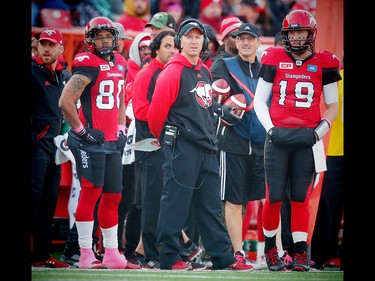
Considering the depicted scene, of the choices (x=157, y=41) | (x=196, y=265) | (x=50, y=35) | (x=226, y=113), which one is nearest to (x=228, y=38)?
(x=157, y=41)

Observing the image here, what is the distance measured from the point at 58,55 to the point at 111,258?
1258mm

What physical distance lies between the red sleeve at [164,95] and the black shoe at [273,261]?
98 cm

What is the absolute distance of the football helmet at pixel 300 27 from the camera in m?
8.10

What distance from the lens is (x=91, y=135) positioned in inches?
319

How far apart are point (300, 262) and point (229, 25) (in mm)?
1685

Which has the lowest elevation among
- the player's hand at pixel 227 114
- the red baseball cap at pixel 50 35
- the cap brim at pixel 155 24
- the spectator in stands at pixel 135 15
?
the player's hand at pixel 227 114

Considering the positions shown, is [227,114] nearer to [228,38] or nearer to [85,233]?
[228,38]

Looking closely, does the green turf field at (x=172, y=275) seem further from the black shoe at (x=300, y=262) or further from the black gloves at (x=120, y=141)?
the black gloves at (x=120, y=141)

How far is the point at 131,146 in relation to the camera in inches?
339

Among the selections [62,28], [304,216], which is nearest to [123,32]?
[62,28]

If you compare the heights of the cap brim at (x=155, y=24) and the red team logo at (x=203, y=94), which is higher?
the cap brim at (x=155, y=24)

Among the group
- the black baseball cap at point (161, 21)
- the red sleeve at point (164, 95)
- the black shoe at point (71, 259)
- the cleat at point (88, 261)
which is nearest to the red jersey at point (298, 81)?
the red sleeve at point (164, 95)

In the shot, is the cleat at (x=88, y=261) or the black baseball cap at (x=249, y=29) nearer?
the cleat at (x=88, y=261)

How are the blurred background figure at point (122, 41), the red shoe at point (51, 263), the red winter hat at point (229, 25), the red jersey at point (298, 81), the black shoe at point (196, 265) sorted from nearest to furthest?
the red jersey at point (298, 81), the red shoe at point (51, 263), the black shoe at point (196, 265), the blurred background figure at point (122, 41), the red winter hat at point (229, 25)
